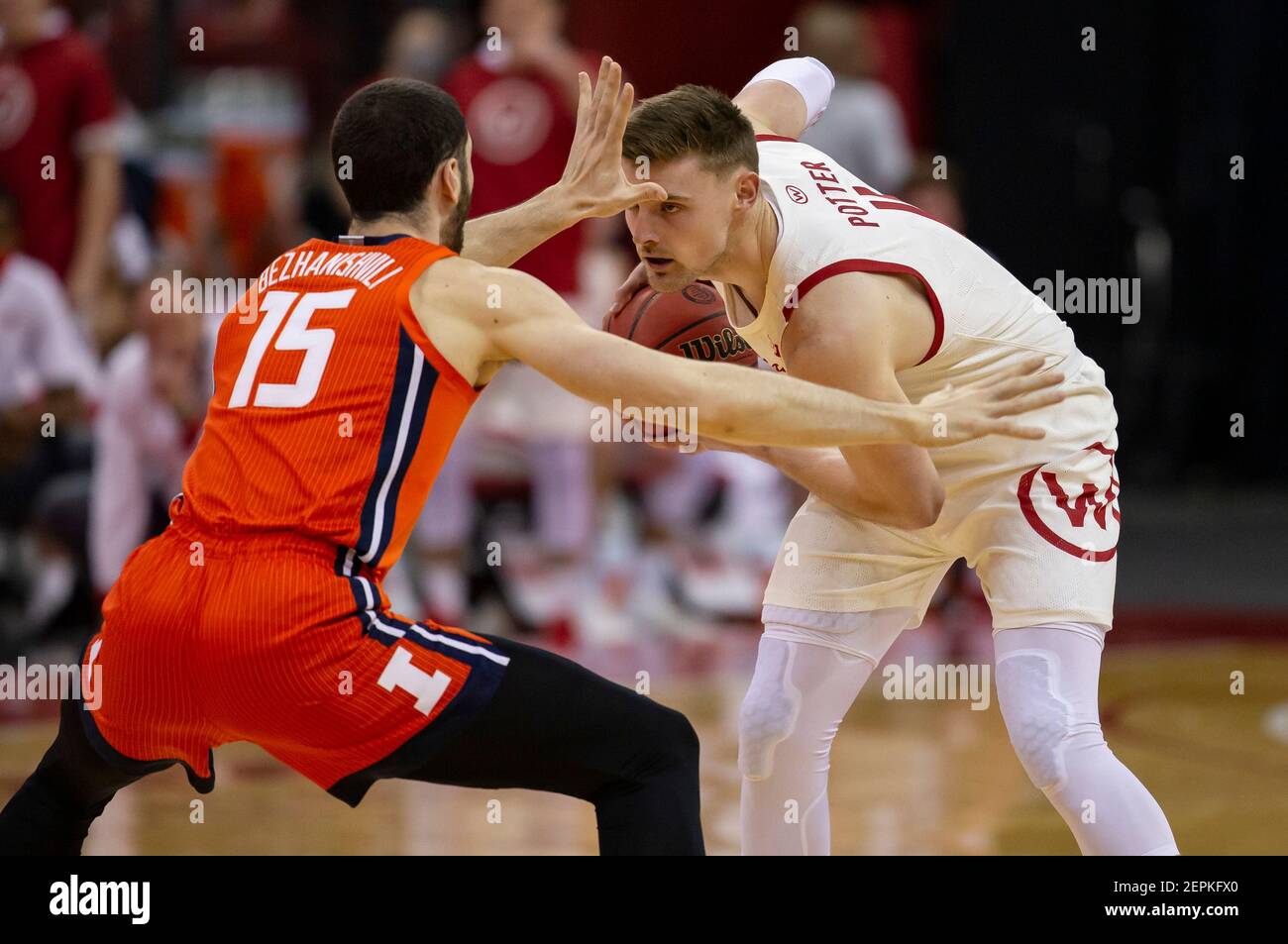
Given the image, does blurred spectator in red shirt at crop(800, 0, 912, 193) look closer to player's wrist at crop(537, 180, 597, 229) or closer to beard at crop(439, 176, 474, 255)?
player's wrist at crop(537, 180, 597, 229)

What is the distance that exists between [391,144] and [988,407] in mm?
1238

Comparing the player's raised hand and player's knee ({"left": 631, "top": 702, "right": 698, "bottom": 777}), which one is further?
the player's raised hand

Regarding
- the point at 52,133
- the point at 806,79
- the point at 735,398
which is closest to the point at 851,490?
the point at 735,398

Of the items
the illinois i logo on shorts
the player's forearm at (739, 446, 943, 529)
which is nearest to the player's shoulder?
the player's forearm at (739, 446, 943, 529)

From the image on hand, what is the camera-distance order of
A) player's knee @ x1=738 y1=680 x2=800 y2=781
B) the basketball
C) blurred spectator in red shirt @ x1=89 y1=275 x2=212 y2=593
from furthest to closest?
blurred spectator in red shirt @ x1=89 y1=275 x2=212 y2=593 < the basketball < player's knee @ x1=738 y1=680 x2=800 y2=781

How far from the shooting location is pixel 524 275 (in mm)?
3355

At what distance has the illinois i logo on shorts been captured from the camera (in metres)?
3.90

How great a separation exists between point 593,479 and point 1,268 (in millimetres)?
2905

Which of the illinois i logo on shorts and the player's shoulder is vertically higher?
the player's shoulder

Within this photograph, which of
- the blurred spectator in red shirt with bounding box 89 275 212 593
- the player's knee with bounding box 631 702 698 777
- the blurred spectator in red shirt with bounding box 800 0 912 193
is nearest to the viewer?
the player's knee with bounding box 631 702 698 777

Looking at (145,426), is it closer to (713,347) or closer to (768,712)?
(713,347)

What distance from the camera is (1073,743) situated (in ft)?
12.2
